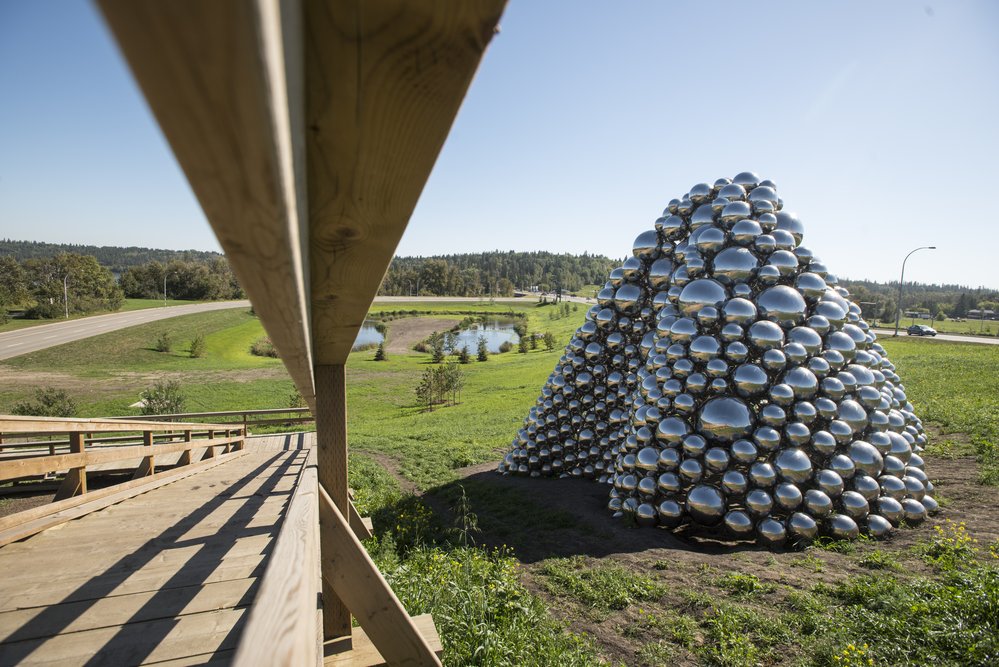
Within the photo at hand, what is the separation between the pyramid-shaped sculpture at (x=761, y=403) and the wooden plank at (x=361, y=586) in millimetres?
5292

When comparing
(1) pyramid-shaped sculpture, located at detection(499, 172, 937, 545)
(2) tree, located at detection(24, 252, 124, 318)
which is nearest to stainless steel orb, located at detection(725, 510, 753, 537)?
(1) pyramid-shaped sculpture, located at detection(499, 172, 937, 545)

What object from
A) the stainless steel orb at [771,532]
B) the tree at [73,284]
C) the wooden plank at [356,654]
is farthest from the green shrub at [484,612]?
the tree at [73,284]

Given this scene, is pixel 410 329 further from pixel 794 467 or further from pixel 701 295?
pixel 794 467

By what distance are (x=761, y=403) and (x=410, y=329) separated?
6033 centimetres

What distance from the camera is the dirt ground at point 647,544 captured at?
5223mm

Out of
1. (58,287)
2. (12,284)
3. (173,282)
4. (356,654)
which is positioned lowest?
(356,654)

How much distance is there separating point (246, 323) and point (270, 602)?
2314 inches

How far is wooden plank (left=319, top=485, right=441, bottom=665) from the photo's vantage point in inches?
96.3

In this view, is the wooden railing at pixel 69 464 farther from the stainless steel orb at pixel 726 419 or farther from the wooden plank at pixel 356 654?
the stainless steel orb at pixel 726 419

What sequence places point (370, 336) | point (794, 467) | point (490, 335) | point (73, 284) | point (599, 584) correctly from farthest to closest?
1. point (490, 335)
2. point (370, 336)
3. point (73, 284)
4. point (794, 467)
5. point (599, 584)

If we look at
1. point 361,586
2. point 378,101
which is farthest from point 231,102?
point 361,586

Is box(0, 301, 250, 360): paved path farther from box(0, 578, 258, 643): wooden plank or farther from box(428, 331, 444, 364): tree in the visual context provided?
box(0, 578, 258, 643): wooden plank

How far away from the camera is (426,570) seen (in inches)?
229

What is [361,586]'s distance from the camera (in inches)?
97.2
